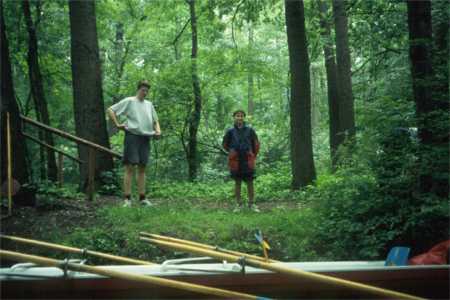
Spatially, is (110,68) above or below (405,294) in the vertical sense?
above

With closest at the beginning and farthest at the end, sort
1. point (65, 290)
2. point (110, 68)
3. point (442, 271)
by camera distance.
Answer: point (65, 290) → point (442, 271) → point (110, 68)

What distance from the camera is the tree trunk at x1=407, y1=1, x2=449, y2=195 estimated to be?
19.9 ft

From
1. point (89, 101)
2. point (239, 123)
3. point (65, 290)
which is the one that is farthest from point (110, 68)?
point (65, 290)

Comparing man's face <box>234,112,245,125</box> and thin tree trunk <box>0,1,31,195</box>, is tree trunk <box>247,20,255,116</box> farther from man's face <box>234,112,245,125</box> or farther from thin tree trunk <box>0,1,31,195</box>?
thin tree trunk <box>0,1,31,195</box>

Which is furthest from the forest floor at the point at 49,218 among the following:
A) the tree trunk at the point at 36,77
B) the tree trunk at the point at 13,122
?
the tree trunk at the point at 36,77

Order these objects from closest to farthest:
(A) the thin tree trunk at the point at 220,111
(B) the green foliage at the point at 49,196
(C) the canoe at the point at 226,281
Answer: (C) the canoe at the point at 226,281, (B) the green foliage at the point at 49,196, (A) the thin tree trunk at the point at 220,111

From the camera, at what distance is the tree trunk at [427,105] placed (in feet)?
19.9

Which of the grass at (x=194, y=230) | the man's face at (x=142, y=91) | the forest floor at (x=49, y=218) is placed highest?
the man's face at (x=142, y=91)

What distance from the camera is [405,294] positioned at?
4.55m

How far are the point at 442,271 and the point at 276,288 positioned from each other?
60.3 inches

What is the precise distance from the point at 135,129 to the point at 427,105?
458cm

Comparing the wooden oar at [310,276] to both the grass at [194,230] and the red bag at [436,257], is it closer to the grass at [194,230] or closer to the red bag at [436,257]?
the red bag at [436,257]

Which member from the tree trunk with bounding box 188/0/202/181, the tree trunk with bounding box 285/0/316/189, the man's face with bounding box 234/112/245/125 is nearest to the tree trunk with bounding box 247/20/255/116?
the tree trunk with bounding box 188/0/202/181

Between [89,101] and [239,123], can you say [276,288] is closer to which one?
[239,123]
